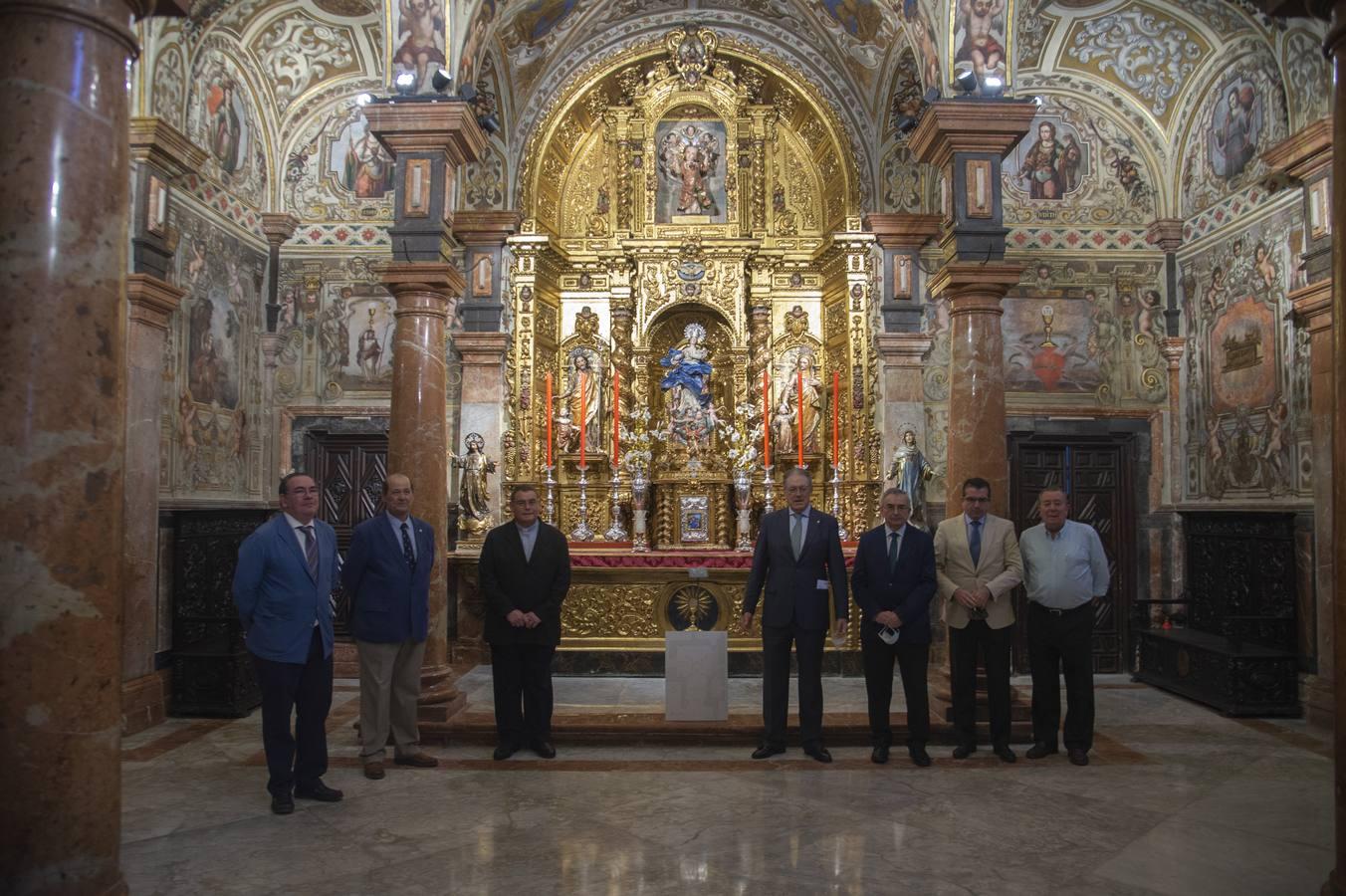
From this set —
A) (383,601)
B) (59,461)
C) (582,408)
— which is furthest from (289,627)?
(582,408)

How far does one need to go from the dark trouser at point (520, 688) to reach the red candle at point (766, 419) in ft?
19.4

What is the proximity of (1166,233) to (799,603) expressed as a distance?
797 cm

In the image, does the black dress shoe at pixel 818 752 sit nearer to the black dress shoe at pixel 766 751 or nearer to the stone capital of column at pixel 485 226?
the black dress shoe at pixel 766 751

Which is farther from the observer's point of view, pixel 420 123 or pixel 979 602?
pixel 420 123

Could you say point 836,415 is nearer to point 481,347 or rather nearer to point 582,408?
point 582,408

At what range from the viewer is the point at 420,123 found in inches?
309

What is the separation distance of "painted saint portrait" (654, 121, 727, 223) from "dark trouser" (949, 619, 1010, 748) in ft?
26.7

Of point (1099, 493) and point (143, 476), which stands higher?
point (143, 476)

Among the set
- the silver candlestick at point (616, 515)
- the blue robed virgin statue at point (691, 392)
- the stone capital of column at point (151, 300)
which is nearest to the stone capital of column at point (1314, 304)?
the blue robed virgin statue at point (691, 392)

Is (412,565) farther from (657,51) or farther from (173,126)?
(657,51)

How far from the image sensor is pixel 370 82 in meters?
11.9

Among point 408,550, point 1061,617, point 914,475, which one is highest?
point 914,475

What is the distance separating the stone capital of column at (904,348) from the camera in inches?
462

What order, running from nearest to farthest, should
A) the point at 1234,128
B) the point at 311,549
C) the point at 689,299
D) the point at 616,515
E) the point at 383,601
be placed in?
1. the point at 311,549
2. the point at 383,601
3. the point at 1234,128
4. the point at 616,515
5. the point at 689,299
